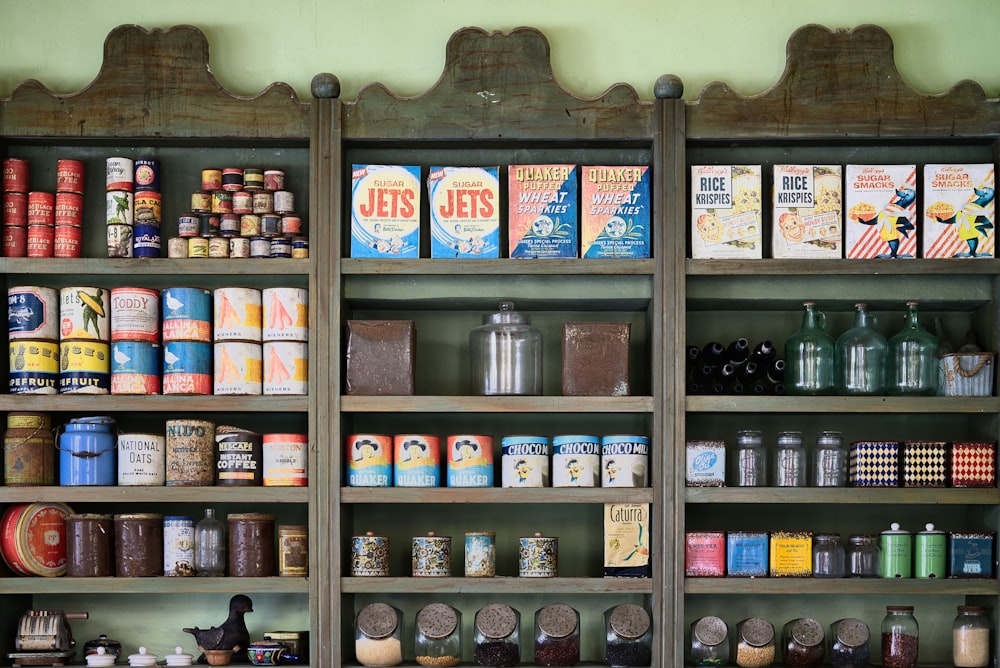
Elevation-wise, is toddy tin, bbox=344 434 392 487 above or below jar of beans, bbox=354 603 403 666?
above

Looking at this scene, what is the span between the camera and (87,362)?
3.44m

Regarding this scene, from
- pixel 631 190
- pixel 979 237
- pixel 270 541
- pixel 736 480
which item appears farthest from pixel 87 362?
pixel 979 237

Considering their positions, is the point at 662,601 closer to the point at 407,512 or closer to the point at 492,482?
the point at 492,482

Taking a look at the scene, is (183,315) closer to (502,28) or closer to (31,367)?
(31,367)

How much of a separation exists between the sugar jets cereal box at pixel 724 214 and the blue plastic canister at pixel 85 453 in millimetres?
1776

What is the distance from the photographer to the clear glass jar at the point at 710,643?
3.42 meters

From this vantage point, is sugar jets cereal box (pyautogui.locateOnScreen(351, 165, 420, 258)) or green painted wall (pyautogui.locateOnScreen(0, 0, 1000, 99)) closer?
sugar jets cereal box (pyautogui.locateOnScreen(351, 165, 420, 258))

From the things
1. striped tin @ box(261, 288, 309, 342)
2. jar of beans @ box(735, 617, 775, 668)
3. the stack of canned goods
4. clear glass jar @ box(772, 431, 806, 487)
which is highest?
the stack of canned goods

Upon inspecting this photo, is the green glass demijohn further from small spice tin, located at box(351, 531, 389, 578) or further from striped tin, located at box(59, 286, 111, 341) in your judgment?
striped tin, located at box(59, 286, 111, 341)

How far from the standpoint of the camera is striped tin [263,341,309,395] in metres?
3.45

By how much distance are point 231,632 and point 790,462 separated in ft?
5.48

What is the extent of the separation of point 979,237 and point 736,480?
3.24 feet

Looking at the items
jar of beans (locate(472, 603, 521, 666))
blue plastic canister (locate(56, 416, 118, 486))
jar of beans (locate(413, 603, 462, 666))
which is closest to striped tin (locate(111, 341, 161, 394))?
blue plastic canister (locate(56, 416, 118, 486))

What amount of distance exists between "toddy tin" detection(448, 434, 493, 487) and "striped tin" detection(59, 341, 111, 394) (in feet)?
3.36
